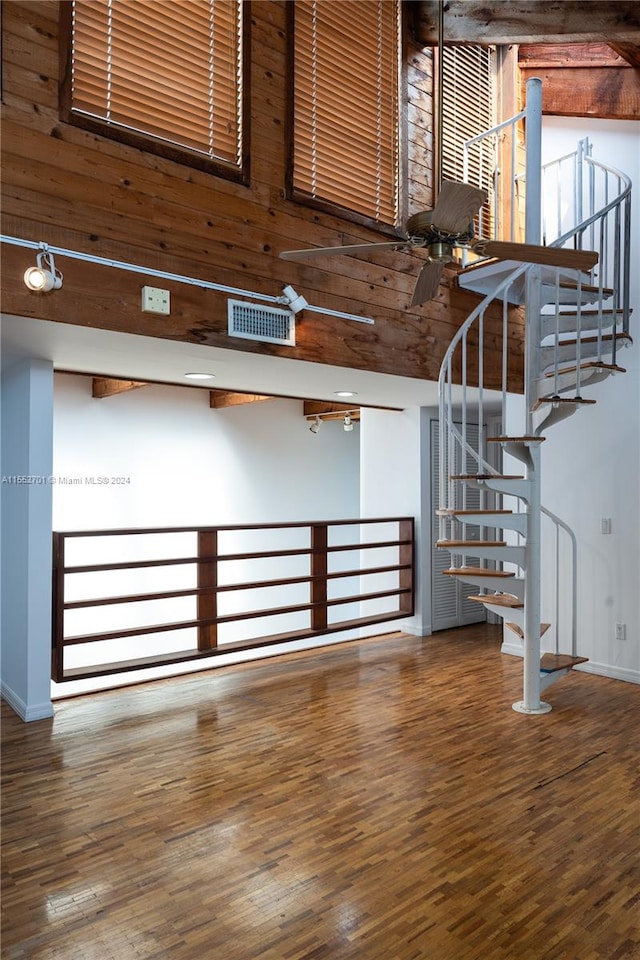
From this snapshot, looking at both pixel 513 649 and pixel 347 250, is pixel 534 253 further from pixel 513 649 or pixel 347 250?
pixel 513 649

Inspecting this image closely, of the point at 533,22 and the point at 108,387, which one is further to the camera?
the point at 108,387

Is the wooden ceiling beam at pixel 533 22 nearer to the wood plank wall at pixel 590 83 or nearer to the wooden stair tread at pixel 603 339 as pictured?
the wood plank wall at pixel 590 83

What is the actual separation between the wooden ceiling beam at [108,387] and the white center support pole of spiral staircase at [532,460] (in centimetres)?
293

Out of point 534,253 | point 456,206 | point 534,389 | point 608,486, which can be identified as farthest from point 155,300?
point 608,486

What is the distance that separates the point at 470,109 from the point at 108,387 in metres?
3.73

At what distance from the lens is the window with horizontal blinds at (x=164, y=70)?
322cm

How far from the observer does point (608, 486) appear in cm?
477

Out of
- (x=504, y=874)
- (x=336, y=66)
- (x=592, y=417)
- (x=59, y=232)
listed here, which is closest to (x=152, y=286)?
(x=59, y=232)

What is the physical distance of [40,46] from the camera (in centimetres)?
297

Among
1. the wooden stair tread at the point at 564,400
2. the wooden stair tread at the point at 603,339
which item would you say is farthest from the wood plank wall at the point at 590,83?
the wooden stair tread at the point at 564,400

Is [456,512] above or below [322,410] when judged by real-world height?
below

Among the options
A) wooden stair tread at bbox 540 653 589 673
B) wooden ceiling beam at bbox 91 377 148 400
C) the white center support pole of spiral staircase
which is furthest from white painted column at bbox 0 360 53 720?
wooden stair tread at bbox 540 653 589 673

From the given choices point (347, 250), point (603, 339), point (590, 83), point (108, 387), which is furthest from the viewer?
point (108, 387)

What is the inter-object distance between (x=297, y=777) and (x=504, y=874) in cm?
109
